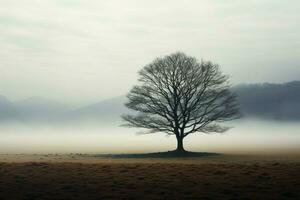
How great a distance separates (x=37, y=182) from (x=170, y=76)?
40511mm

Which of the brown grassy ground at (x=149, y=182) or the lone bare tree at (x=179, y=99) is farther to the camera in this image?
the lone bare tree at (x=179, y=99)

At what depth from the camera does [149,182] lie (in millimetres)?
29891

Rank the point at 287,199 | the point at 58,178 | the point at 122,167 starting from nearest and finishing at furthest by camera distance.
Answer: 1. the point at 287,199
2. the point at 58,178
3. the point at 122,167

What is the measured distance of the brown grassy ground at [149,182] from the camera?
26641mm

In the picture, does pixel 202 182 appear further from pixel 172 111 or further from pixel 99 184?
pixel 172 111

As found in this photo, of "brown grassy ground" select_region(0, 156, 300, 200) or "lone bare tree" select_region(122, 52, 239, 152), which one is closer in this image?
"brown grassy ground" select_region(0, 156, 300, 200)

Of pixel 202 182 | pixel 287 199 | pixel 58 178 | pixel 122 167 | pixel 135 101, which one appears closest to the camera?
pixel 287 199

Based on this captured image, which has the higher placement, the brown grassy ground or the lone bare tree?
the lone bare tree

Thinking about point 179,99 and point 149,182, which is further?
point 179,99

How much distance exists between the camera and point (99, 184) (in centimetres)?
2970

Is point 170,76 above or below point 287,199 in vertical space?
above

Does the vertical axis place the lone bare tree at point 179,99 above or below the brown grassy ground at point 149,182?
above

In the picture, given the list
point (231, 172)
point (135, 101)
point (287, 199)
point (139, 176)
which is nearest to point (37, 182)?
point (139, 176)

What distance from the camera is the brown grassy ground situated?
87.4 feet
